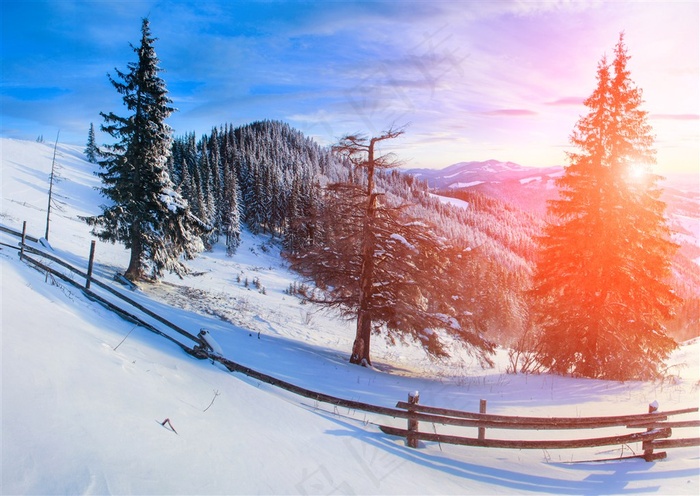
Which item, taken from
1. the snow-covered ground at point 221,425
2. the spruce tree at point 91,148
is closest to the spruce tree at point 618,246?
the snow-covered ground at point 221,425

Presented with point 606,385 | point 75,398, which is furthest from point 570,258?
point 75,398

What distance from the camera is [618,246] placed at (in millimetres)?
13000

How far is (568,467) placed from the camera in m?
6.73

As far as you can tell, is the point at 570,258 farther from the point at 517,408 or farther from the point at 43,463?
the point at 43,463

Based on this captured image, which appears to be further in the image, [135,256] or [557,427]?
[135,256]

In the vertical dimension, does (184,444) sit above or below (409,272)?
below

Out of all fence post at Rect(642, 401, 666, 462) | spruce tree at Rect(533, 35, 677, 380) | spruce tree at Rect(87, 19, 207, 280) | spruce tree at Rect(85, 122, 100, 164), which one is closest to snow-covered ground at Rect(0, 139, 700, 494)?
fence post at Rect(642, 401, 666, 462)

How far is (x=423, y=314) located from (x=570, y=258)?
5.75 metres

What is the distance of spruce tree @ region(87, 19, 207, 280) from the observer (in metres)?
19.1

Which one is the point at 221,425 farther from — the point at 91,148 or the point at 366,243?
the point at 91,148

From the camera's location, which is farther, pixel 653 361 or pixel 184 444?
pixel 653 361

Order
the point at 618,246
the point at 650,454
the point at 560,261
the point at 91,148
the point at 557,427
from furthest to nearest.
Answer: the point at 91,148 → the point at 560,261 → the point at 618,246 → the point at 557,427 → the point at 650,454

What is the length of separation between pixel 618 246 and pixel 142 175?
21.9 metres

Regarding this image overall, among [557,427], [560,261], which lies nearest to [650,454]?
[557,427]
